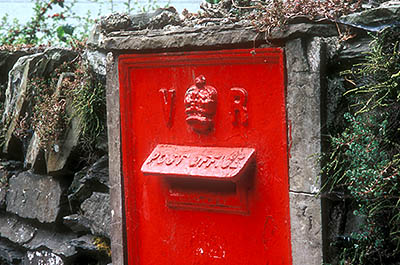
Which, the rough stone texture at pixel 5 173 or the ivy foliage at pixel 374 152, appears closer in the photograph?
the ivy foliage at pixel 374 152

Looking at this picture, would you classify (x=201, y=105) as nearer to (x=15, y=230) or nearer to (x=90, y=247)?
(x=90, y=247)

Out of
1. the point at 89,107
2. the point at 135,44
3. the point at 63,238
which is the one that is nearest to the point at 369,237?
the point at 135,44

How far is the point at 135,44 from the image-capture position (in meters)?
3.10

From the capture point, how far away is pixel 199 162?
2.82 meters

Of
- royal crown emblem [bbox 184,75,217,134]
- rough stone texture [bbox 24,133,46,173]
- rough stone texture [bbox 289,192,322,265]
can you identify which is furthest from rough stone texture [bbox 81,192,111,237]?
rough stone texture [bbox 289,192,322,265]

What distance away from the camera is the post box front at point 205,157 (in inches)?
106

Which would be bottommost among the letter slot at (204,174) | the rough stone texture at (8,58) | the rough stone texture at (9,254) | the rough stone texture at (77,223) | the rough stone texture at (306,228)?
the rough stone texture at (9,254)

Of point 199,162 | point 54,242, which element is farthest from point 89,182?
point 199,162

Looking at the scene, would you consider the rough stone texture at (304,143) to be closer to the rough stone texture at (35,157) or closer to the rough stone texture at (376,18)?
the rough stone texture at (376,18)

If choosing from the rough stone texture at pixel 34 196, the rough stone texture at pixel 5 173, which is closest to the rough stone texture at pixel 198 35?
the rough stone texture at pixel 34 196

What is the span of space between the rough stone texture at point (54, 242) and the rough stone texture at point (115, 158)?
0.57 meters

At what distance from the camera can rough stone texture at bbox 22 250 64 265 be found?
3.79 metres

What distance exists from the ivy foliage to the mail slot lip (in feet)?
1.39

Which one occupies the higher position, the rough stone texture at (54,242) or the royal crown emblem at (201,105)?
the royal crown emblem at (201,105)
